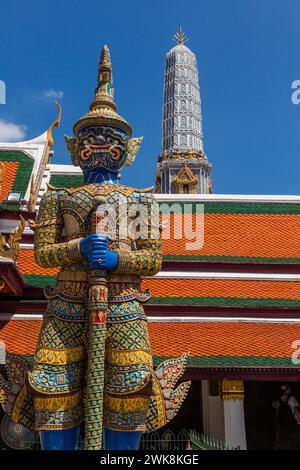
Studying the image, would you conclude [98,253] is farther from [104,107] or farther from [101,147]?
[104,107]

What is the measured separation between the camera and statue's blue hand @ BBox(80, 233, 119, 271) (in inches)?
213

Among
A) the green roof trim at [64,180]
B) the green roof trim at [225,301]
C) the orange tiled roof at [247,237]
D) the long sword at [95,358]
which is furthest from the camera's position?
the green roof trim at [64,180]

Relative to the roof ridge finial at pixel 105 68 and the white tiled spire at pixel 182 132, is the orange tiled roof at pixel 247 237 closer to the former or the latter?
the roof ridge finial at pixel 105 68

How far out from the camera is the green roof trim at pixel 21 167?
11.3 m

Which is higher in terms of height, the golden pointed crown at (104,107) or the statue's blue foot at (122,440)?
the golden pointed crown at (104,107)

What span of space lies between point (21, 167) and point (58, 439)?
812cm

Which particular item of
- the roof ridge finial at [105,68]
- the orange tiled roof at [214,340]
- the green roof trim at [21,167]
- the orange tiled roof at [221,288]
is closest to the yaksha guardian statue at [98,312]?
the roof ridge finial at [105,68]

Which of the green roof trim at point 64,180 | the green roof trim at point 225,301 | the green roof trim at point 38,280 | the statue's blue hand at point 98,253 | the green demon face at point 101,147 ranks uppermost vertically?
the green roof trim at point 64,180

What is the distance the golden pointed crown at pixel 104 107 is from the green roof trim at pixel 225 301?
454 centimetres

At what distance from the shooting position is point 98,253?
5.42m

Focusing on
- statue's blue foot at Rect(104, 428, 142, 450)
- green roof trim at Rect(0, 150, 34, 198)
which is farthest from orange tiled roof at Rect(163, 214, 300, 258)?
statue's blue foot at Rect(104, 428, 142, 450)

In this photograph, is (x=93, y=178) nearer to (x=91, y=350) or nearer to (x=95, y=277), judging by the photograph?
(x=95, y=277)

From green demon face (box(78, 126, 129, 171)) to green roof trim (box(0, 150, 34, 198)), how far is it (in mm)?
5239

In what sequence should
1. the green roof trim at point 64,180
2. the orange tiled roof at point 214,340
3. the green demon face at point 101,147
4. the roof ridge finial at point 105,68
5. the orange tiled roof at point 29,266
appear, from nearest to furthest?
the green demon face at point 101,147 < the roof ridge finial at point 105,68 < the orange tiled roof at point 214,340 < the orange tiled roof at point 29,266 < the green roof trim at point 64,180
